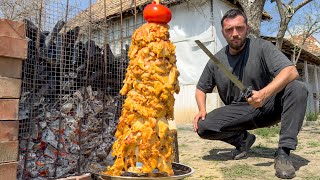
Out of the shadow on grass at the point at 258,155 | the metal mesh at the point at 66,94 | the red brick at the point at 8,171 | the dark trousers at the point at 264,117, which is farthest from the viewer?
the shadow on grass at the point at 258,155

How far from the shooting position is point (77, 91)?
9.97 feet

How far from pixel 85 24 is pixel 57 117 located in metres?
1.03

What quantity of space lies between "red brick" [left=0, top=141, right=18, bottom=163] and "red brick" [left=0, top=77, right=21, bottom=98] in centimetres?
31

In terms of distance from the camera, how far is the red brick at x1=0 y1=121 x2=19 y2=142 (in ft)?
6.61

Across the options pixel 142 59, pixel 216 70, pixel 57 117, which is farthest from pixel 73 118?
pixel 216 70

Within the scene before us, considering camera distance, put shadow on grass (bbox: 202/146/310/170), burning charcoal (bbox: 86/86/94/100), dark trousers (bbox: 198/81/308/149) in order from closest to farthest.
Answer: dark trousers (bbox: 198/81/308/149) < burning charcoal (bbox: 86/86/94/100) < shadow on grass (bbox: 202/146/310/170)

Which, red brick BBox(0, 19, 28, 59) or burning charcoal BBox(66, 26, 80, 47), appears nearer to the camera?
red brick BBox(0, 19, 28, 59)

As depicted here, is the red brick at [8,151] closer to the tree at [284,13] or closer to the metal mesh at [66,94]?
the metal mesh at [66,94]

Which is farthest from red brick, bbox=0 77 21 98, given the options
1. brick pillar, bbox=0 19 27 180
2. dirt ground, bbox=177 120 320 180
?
dirt ground, bbox=177 120 320 180

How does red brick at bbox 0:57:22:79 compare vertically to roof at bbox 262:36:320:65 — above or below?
below

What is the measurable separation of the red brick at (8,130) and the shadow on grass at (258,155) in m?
2.18

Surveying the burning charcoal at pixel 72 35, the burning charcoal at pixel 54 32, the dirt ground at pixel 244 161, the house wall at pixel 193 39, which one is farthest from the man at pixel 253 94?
the house wall at pixel 193 39

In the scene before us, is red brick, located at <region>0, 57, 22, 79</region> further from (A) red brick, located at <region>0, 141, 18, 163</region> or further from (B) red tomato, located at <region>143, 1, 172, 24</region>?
(B) red tomato, located at <region>143, 1, 172, 24</region>

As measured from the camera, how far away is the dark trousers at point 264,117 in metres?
2.95
